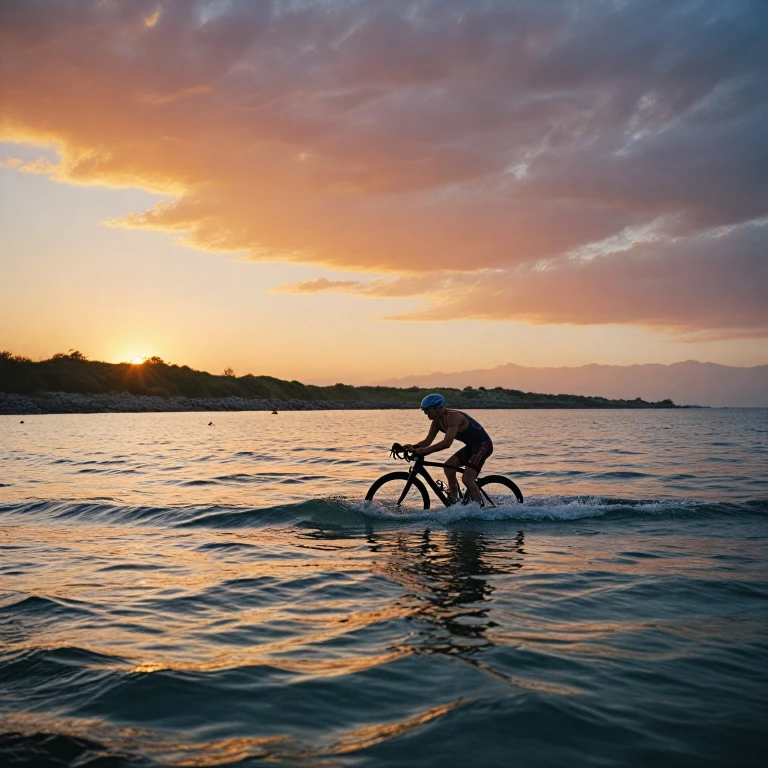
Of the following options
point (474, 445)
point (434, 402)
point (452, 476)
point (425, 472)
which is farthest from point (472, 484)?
point (434, 402)

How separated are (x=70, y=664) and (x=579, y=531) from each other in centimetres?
956

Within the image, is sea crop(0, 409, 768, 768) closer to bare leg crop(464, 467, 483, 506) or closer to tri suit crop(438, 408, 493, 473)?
bare leg crop(464, 467, 483, 506)

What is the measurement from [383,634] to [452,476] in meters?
7.31

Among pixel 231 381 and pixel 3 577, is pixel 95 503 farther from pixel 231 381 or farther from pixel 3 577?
pixel 231 381

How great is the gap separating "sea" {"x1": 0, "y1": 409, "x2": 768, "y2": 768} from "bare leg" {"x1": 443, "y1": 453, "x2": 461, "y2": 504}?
11.7 inches

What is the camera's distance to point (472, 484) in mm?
13703

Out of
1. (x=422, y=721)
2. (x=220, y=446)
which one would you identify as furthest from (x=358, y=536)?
(x=220, y=446)

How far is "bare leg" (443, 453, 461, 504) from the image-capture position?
13758mm

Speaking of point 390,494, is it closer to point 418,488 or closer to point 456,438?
point 418,488

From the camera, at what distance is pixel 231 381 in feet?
448

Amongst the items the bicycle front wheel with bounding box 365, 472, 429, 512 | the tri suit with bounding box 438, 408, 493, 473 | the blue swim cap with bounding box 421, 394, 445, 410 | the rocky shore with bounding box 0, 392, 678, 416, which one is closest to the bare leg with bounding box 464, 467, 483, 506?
the tri suit with bounding box 438, 408, 493, 473

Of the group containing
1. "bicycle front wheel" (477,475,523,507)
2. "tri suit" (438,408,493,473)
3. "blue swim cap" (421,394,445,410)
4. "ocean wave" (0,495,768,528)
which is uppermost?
"blue swim cap" (421,394,445,410)

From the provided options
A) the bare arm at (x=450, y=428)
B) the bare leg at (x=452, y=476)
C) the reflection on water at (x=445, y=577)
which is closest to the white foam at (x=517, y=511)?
the bare leg at (x=452, y=476)

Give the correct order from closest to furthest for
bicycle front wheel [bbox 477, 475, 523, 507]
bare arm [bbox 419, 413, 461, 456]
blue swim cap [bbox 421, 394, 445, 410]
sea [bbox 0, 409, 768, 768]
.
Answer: sea [bbox 0, 409, 768, 768] < blue swim cap [bbox 421, 394, 445, 410] < bare arm [bbox 419, 413, 461, 456] < bicycle front wheel [bbox 477, 475, 523, 507]
